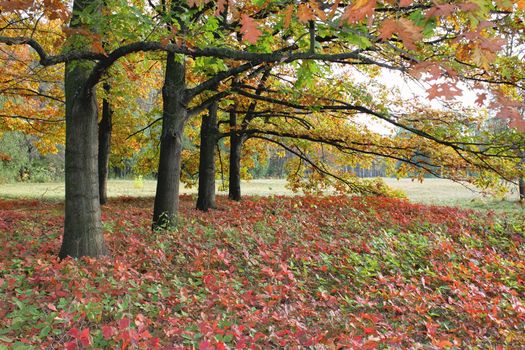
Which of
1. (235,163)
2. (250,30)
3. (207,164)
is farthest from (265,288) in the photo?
(235,163)

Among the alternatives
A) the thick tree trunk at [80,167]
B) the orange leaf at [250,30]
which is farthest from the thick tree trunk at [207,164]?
the orange leaf at [250,30]

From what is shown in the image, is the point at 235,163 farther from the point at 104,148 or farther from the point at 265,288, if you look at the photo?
the point at 265,288

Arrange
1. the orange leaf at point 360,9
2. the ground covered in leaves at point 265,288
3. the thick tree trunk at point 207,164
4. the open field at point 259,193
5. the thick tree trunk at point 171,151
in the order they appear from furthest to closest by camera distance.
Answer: the open field at point 259,193
the thick tree trunk at point 207,164
the thick tree trunk at point 171,151
the ground covered in leaves at point 265,288
the orange leaf at point 360,9

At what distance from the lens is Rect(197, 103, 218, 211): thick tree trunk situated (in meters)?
11.2

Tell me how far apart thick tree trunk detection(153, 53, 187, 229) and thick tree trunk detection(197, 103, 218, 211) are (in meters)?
2.81

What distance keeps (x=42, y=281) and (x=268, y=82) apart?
28.9 feet

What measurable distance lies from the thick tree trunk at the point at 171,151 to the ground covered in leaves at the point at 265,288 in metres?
0.51

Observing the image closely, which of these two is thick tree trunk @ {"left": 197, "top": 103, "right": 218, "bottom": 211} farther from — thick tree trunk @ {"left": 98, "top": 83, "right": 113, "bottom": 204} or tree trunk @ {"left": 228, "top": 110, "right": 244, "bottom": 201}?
thick tree trunk @ {"left": 98, "top": 83, "right": 113, "bottom": 204}

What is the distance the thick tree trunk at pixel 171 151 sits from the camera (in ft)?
26.9

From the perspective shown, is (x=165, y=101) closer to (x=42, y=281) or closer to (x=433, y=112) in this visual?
(x=42, y=281)

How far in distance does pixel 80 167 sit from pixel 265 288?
129 inches

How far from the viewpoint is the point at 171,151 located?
8.27 metres

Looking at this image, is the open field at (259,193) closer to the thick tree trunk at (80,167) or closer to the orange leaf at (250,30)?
the thick tree trunk at (80,167)

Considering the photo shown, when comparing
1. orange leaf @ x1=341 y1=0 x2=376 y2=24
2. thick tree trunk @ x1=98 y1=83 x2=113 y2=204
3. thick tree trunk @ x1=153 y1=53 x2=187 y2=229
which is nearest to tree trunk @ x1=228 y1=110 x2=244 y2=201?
thick tree trunk @ x1=98 y1=83 x2=113 y2=204
